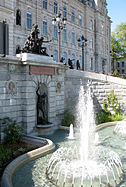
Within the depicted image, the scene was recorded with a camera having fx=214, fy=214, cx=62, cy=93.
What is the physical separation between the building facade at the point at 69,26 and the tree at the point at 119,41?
10.2 ft

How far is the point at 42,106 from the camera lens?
1316 centimetres

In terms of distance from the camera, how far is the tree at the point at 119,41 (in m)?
47.6

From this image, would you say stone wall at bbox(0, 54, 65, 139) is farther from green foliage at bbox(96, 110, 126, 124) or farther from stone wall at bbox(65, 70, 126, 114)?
green foliage at bbox(96, 110, 126, 124)

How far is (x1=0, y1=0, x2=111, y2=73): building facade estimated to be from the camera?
2461cm

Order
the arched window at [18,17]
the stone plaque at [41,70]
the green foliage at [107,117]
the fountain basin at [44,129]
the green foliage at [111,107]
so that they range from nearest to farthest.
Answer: the stone plaque at [41,70], the fountain basin at [44,129], the green foliage at [107,117], the green foliage at [111,107], the arched window at [18,17]

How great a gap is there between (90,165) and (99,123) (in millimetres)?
8549

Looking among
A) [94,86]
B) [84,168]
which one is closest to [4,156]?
[84,168]

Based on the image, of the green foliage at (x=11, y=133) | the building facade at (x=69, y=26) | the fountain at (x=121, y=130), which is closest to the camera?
the green foliage at (x=11, y=133)

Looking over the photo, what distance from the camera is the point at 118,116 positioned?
17062 mm

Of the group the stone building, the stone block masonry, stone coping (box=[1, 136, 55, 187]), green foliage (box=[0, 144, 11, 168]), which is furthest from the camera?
the stone building

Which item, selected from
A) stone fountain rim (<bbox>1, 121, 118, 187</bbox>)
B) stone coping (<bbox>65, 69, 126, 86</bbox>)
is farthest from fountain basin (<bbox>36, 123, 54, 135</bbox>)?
stone coping (<bbox>65, 69, 126, 86</bbox>)

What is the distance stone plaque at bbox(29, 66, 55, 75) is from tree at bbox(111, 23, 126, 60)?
35232 millimetres

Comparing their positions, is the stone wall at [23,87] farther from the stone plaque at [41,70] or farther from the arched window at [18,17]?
the arched window at [18,17]

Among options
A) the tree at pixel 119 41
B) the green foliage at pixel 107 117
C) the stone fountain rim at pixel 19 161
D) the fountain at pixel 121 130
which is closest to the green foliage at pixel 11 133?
the stone fountain rim at pixel 19 161
